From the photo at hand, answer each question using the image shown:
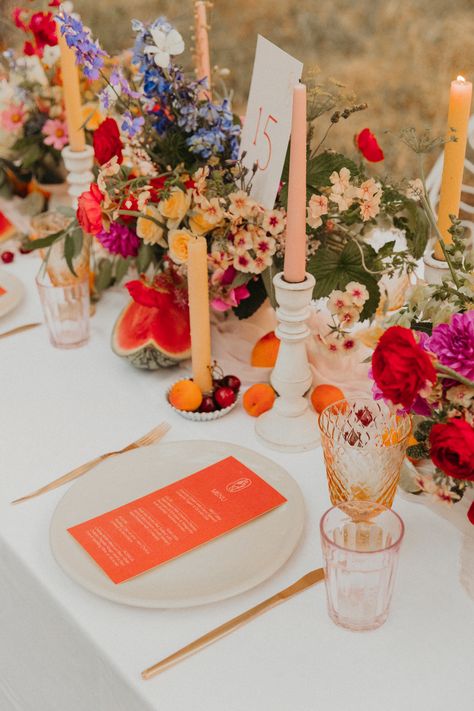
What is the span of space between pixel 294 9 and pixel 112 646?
361cm

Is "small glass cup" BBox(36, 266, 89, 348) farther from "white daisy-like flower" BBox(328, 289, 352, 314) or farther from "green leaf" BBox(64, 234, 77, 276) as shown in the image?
"white daisy-like flower" BBox(328, 289, 352, 314)

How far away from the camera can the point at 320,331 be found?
1.33m

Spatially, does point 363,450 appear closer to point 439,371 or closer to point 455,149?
point 439,371

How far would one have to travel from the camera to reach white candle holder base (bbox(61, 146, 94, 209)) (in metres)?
1.63

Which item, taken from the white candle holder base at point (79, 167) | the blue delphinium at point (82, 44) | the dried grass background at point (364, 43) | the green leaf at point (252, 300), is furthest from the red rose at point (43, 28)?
the dried grass background at point (364, 43)

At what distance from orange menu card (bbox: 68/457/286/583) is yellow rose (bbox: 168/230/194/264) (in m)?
0.34

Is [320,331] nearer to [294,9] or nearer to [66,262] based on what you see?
[66,262]

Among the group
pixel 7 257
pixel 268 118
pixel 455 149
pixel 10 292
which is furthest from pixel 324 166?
pixel 7 257

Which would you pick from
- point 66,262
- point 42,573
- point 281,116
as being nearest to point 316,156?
point 281,116

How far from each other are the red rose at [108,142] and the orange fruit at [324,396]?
47cm

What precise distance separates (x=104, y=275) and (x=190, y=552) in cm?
78

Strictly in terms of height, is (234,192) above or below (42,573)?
above

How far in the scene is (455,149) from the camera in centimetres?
109

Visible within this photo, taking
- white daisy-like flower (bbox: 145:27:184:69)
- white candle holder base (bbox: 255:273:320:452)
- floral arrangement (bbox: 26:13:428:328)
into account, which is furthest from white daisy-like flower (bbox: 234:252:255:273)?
white daisy-like flower (bbox: 145:27:184:69)
